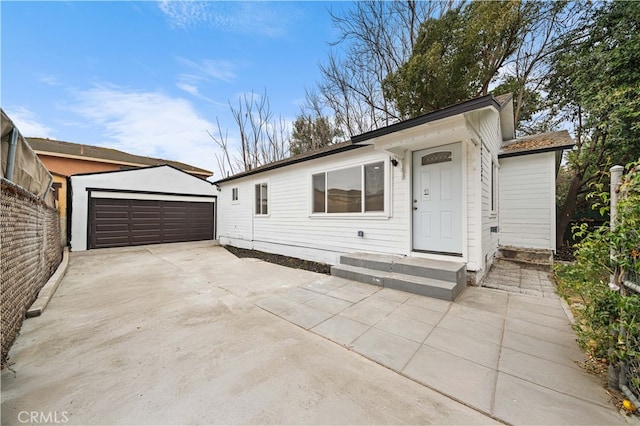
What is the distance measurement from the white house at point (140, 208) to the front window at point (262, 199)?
15.3ft

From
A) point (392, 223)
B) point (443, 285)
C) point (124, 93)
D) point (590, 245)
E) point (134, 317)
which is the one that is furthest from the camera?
point (124, 93)

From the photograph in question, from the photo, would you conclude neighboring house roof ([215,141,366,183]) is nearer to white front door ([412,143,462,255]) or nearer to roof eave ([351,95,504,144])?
roof eave ([351,95,504,144])

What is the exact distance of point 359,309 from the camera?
3143mm

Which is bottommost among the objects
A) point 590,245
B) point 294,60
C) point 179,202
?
point 590,245

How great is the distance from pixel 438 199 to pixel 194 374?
171 inches

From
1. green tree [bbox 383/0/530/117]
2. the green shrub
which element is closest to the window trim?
the green shrub

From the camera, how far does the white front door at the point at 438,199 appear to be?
4207 millimetres

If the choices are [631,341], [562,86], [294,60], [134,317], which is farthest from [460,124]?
[294,60]

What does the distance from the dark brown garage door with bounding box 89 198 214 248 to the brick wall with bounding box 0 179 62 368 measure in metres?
6.58

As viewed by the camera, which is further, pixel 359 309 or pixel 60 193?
pixel 60 193

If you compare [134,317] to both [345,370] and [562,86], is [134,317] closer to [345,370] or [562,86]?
[345,370]

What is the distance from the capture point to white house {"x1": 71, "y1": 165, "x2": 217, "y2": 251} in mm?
8867

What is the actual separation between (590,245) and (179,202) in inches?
496

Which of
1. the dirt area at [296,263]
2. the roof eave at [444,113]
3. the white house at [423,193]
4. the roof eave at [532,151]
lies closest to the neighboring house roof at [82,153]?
the white house at [423,193]
